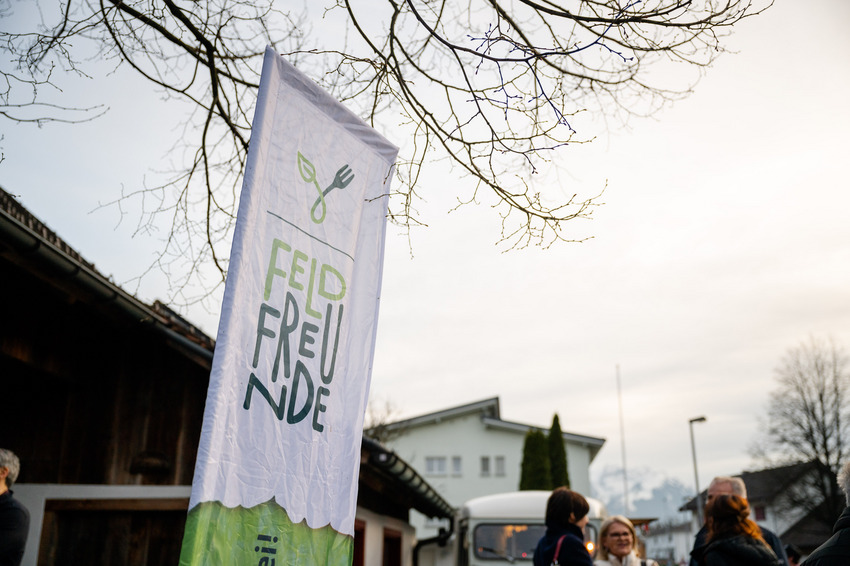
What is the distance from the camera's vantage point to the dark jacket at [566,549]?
4.45 meters

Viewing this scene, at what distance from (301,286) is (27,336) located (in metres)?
3.26

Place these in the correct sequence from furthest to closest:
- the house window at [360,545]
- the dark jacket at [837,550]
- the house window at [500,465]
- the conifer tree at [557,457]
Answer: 1. the house window at [500,465]
2. the conifer tree at [557,457]
3. the house window at [360,545]
4. the dark jacket at [837,550]

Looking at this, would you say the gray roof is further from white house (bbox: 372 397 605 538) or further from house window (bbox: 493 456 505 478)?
house window (bbox: 493 456 505 478)

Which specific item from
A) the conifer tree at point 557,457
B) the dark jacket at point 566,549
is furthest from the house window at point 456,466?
the dark jacket at point 566,549

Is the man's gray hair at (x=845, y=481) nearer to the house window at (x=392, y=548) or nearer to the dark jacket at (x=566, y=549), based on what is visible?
the dark jacket at (x=566, y=549)

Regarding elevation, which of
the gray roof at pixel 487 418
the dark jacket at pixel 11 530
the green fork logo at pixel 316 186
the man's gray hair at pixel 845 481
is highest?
the gray roof at pixel 487 418

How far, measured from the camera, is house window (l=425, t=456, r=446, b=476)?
40.2m

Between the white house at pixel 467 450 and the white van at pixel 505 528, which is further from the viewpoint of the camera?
the white house at pixel 467 450

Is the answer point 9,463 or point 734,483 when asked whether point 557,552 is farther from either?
point 9,463

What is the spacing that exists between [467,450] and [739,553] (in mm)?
36814

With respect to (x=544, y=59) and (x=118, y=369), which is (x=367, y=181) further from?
(x=118, y=369)

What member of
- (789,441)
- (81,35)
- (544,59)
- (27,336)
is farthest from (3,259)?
(789,441)

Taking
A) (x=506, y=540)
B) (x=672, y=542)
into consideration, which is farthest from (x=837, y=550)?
(x=672, y=542)

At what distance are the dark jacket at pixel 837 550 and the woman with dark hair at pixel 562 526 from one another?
1724 mm
